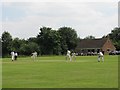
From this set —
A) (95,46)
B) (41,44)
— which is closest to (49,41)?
(41,44)

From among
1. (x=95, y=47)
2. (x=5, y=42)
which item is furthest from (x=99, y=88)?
(x=95, y=47)

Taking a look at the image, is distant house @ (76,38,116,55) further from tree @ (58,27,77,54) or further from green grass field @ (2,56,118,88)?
green grass field @ (2,56,118,88)

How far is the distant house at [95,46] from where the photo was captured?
468ft

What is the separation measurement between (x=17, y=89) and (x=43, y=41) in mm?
117242

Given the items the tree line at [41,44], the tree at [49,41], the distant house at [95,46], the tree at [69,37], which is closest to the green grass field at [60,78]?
the tree line at [41,44]

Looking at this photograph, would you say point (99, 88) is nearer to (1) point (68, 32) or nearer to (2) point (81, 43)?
(2) point (81, 43)

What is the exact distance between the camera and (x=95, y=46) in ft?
473

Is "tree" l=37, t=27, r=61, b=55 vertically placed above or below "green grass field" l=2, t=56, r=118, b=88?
above

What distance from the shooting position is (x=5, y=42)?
124 metres

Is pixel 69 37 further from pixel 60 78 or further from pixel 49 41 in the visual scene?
pixel 60 78

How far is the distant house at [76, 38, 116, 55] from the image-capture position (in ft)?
468

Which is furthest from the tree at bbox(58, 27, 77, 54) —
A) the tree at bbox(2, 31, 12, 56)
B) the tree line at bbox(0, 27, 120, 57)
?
the tree at bbox(2, 31, 12, 56)

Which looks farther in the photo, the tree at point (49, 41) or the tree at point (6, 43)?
the tree at point (49, 41)

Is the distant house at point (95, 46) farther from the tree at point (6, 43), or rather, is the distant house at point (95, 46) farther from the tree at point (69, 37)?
the tree at point (6, 43)
